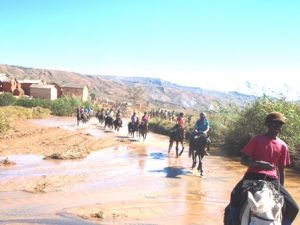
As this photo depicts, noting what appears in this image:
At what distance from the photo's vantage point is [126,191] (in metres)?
13.9

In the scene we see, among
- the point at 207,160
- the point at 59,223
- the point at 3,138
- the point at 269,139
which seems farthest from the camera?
the point at 3,138

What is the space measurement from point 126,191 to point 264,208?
28.0ft

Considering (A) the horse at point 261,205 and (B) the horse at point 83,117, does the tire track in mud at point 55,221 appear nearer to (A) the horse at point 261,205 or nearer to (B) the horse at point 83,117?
(A) the horse at point 261,205

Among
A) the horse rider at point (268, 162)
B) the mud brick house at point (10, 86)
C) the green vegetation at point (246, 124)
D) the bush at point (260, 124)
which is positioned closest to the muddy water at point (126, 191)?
the bush at point (260, 124)

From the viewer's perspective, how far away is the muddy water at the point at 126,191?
10.7 m

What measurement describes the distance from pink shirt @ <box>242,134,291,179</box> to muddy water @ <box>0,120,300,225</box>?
4.36m

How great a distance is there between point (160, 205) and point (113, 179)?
4248 millimetres

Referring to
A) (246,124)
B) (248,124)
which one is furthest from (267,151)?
(246,124)

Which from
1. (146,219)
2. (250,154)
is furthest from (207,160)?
(250,154)

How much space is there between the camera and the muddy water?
10.7m

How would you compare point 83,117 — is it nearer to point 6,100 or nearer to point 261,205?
point 6,100

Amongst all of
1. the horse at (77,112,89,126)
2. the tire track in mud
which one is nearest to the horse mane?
the tire track in mud

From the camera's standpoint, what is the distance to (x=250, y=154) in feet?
21.7

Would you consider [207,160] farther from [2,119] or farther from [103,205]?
[2,119]
